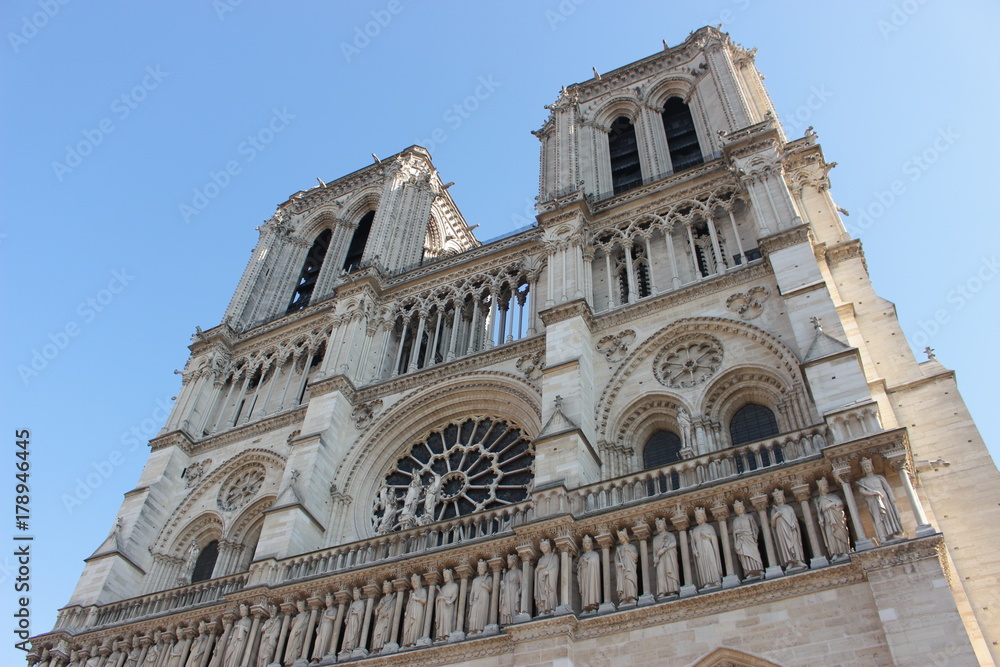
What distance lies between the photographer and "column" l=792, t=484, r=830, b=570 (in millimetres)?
10516

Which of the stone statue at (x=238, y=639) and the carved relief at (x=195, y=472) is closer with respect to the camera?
the stone statue at (x=238, y=639)

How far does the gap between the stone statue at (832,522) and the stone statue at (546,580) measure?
12.4 feet

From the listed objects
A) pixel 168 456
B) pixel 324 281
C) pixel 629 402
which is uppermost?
pixel 324 281

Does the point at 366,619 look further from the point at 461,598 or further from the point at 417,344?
the point at 417,344

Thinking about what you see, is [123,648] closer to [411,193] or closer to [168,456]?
[168,456]

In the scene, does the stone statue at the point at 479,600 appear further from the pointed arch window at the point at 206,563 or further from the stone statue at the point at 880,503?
the pointed arch window at the point at 206,563

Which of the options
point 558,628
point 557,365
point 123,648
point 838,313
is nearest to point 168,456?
point 123,648

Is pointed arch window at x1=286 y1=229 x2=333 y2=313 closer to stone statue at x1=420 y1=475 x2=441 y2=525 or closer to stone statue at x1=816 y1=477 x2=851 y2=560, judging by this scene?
stone statue at x1=420 y1=475 x2=441 y2=525

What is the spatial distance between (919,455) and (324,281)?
18473 millimetres

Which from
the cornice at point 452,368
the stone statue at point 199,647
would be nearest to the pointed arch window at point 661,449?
the cornice at point 452,368

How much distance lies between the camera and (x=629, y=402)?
15.6m

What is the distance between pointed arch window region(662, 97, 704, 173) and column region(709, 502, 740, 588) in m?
12.7

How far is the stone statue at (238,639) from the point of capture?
13945mm

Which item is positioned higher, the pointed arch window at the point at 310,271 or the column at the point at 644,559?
the pointed arch window at the point at 310,271
